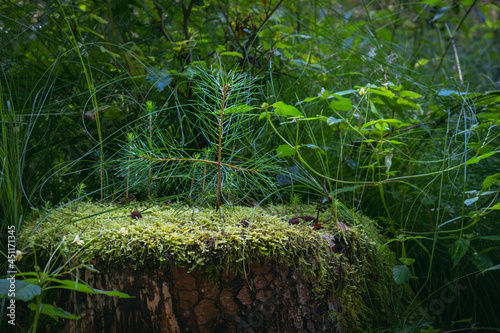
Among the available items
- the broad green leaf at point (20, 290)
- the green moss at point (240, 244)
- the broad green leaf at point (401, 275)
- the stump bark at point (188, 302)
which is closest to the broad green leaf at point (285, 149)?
the green moss at point (240, 244)

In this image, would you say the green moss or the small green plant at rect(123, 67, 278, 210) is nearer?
the green moss

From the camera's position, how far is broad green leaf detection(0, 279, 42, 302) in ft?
2.25

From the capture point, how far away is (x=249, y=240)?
96cm

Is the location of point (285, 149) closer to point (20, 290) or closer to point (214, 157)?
point (214, 157)

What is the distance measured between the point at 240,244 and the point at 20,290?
0.47m

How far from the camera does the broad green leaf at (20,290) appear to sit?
0.69 metres

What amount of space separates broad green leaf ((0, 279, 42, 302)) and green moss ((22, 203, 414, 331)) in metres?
0.19

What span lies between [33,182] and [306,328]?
46.5 inches

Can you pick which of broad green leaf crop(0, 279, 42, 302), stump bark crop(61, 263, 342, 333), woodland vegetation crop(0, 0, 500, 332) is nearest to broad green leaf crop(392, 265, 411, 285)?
woodland vegetation crop(0, 0, 500, 332)

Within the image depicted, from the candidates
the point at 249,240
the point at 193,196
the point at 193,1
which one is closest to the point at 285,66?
the point at 193,1

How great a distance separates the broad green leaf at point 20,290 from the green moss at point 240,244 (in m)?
0.19

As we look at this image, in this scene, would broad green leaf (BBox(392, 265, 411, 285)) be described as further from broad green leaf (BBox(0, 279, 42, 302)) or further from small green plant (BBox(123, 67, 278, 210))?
broad green leaf (BBox(0, 279, 42, 302))

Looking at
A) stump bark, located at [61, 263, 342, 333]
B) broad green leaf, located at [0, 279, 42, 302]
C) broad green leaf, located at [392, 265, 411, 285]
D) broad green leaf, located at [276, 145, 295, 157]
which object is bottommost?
broad green leaf, located at [392, 265, 411, 285]

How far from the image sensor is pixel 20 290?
27.7 inches
